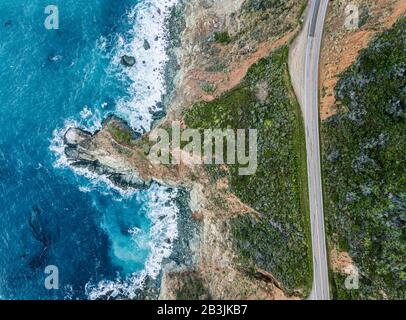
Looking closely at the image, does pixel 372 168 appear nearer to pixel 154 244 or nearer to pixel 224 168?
pixel 224 168

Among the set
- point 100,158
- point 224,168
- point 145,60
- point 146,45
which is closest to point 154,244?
point 100,158

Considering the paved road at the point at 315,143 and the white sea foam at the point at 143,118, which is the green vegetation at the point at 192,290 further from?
the paved road at the point at 315,143

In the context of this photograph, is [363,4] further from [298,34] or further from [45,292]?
[45,292]

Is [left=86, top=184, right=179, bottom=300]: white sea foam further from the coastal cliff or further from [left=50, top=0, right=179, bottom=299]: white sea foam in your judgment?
the coastal cliff

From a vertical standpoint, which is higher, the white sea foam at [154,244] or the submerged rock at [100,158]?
the submerged rock at [100,158]

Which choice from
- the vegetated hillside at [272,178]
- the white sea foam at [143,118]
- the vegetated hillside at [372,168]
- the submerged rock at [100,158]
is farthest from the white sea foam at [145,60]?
the vegetated hillside at [372,168]
